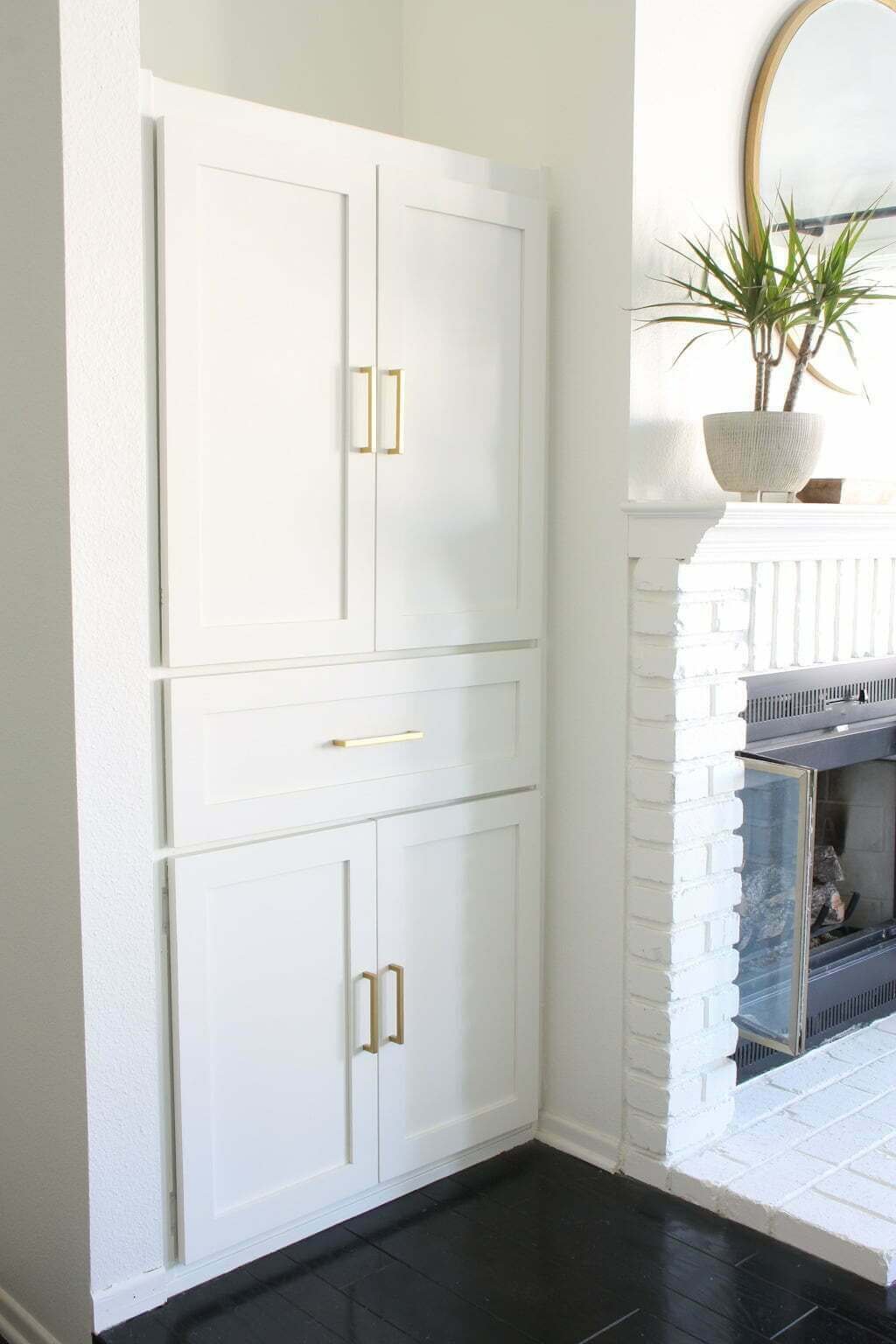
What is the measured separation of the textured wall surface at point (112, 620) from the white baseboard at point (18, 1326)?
0.66 ft

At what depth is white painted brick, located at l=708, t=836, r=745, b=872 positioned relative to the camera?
8.10 ft

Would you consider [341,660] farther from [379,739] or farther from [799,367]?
[799,367]

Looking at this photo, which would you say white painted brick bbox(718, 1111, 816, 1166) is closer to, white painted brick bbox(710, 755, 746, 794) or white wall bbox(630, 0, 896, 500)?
white painted brick bbox(710, 755, 746, 794)

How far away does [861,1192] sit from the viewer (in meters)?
2.31

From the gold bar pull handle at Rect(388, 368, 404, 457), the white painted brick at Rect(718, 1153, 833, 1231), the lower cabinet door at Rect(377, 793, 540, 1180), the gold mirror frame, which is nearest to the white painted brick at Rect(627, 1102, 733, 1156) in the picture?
the white painted brick at Rect(718, 1153, 833, 1231)

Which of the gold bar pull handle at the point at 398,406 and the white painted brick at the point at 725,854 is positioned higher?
the gold bar pull handle at the point at 398,406

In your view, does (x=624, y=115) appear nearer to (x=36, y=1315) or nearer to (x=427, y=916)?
(x=427, y=916)

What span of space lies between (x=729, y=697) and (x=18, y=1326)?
1591 mm

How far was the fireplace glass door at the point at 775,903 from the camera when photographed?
8.06ft

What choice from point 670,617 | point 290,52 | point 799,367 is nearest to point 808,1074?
point 670,617

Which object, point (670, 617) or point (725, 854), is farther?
point (725, 854)

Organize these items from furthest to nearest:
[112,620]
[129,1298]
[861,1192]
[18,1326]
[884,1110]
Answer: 1. [884,1110]
2. [861,1192]
3. [18,1326]
4. [129,1298]
5. [112,620]

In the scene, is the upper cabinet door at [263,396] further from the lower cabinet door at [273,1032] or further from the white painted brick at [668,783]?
the white painted brick at [668,783]

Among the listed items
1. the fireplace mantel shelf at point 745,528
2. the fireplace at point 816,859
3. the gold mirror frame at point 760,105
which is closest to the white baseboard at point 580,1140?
the fireplace at point 816,859
